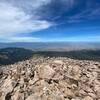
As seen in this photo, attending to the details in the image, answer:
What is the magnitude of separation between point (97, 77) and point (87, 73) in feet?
6.13

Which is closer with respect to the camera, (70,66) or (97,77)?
(97,77)

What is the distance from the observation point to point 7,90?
31406 millimetres

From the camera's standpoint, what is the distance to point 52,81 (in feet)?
101

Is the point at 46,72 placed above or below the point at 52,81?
above

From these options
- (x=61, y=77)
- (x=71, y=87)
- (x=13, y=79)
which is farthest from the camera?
(x=13, y=79)

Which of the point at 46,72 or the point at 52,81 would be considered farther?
the point at 46,72

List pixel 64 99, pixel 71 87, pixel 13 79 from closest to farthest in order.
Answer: pixel 64 99 < pixel 71 87 < pixel 13 79

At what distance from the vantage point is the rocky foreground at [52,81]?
28.0 meters

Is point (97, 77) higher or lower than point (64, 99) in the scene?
higher

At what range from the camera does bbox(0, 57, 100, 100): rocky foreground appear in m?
28.0

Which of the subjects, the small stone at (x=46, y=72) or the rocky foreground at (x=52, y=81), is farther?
the small stone at (x=46, y=72)

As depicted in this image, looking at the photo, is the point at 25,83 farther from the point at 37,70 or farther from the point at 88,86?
the point at 88,86

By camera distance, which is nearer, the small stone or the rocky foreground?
the rocky foreground

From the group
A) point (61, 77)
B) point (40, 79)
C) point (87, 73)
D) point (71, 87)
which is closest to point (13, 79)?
point (40, 79)
